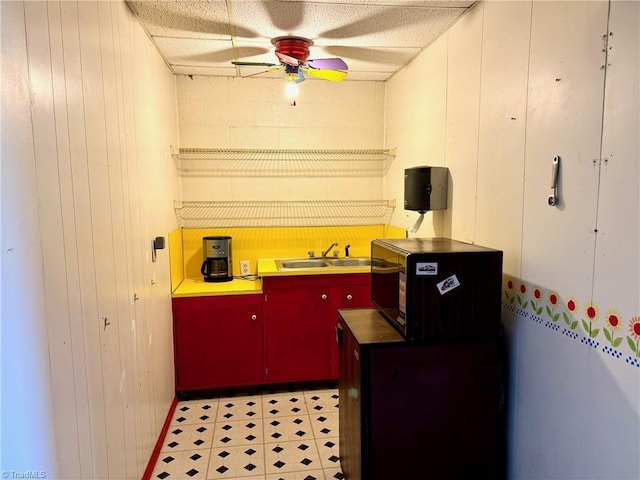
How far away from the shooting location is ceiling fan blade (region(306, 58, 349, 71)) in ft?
8.21

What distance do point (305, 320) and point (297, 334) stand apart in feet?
0.41

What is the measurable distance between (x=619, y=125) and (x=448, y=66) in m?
1.36

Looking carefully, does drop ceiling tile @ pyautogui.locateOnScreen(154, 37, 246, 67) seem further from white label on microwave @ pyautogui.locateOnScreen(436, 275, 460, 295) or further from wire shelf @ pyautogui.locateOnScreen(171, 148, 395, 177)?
white label on microwave @ pyautogui.locateOnScreen(436, 275, 460, 295)

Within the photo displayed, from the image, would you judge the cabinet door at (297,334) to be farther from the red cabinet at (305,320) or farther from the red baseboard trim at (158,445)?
the red baseboard trim at (158,445)

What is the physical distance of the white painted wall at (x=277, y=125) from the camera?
3441mm

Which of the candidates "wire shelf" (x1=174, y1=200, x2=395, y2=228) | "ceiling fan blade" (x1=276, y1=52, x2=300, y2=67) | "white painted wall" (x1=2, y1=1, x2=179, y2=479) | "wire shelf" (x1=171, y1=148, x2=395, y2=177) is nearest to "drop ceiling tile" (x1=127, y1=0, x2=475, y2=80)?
"ceiling fan blade" (x1=276, y1=52, x2=300, y2=67)

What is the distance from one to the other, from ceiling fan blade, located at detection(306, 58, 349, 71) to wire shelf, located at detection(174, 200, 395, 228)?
1.29 m

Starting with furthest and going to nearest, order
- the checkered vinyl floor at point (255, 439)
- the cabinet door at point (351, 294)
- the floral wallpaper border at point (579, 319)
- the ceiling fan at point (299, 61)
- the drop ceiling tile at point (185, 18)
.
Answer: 1. the cabinet door at point (351, 294)
2. the ceiling fan at point (299, 61)
3. the checkered vinyl floor at point (255, 439)
4. the drop ceiling tile at point (185, 18)
5. the floral wallpaper border at point (579, 319)

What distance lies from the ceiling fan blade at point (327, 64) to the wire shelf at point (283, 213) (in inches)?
50.8

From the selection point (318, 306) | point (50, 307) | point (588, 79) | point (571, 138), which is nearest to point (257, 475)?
point (318, 306)

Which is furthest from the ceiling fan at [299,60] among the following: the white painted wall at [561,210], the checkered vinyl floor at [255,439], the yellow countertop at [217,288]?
the checkered vinyl floor at [255,439]

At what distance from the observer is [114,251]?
1767mm

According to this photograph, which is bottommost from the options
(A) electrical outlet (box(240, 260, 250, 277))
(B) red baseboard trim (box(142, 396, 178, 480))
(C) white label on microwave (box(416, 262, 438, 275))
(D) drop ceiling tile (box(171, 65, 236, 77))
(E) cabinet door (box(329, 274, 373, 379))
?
(B) red baseboard trim (box(142, 396, 178, 480))

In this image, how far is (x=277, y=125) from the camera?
3.56m
